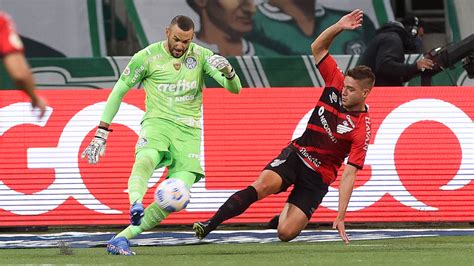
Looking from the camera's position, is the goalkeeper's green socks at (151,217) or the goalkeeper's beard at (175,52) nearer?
the goalkeeper's green socks at (151,217)

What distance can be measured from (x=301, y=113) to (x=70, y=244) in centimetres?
344

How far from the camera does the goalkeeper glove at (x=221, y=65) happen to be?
456 inches

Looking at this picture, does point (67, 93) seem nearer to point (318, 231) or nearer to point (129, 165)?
point (129, 165)

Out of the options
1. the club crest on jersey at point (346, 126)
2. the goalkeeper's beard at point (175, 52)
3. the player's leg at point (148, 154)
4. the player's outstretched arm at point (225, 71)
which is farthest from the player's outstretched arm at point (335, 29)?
the player's leg at point (148, 154)

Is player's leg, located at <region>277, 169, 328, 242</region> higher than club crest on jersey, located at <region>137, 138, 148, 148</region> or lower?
lower

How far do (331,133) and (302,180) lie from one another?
525mm

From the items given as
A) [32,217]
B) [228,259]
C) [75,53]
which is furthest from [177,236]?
[75,53]

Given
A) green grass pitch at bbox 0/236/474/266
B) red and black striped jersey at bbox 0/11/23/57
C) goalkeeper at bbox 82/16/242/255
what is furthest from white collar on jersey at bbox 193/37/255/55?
red and black striped jersey at bbox 0/11/23/57

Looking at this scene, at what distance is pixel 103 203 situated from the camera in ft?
48.2

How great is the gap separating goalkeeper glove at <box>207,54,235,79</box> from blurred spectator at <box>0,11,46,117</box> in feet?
13.9

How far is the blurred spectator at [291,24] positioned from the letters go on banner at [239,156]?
361 centimetres

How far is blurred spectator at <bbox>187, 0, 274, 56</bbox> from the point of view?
18.5 meters

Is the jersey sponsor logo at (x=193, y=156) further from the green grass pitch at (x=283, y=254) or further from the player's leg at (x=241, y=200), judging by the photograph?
the green grass pitch at (x=283, y=254)

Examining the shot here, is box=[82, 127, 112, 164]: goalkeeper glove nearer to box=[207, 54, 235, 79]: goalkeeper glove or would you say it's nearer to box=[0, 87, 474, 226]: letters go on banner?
box=[207, 54, 235, 79]: goalkeeper glove
